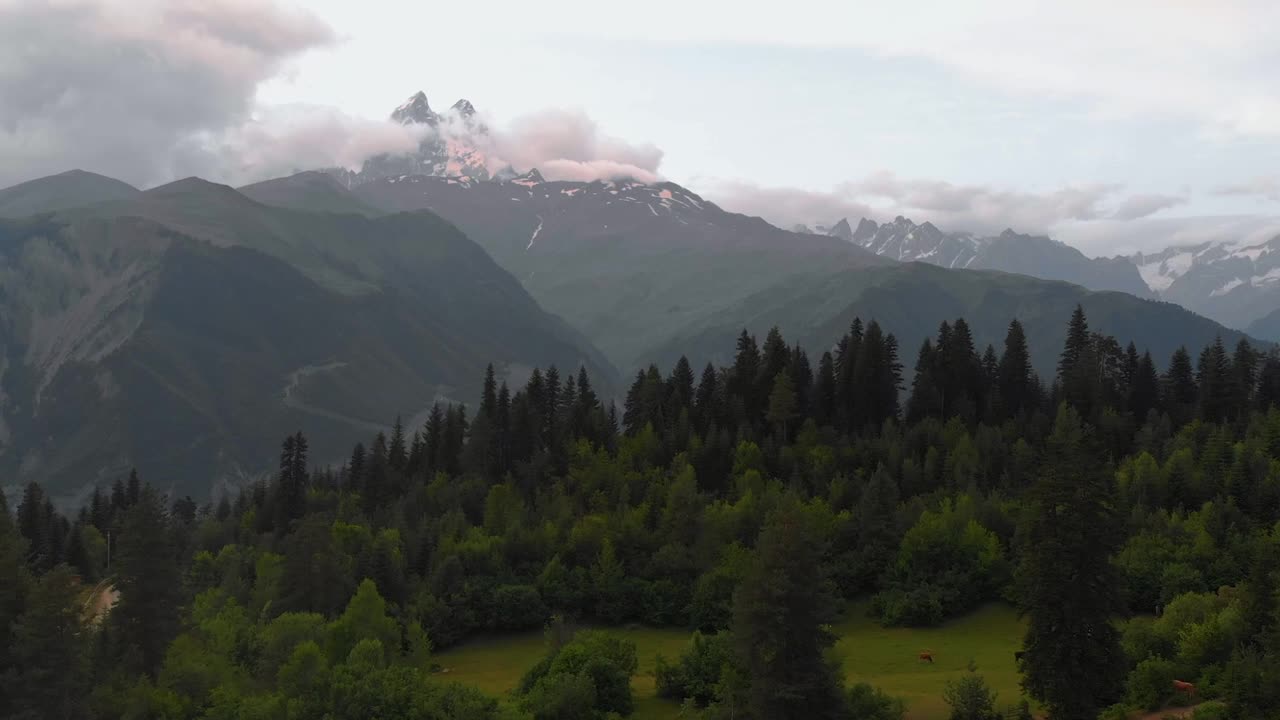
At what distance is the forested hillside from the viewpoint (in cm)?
5647

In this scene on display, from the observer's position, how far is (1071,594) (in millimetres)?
53844

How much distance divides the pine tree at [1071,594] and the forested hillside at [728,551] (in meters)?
0.14

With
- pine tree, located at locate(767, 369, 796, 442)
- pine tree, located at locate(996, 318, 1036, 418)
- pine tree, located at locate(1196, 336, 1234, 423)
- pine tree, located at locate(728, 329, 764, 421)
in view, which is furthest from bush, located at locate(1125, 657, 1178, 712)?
pine tree, located at locate(996, 318, 1036, 418)

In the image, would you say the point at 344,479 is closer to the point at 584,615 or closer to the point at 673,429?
the point at 673,429

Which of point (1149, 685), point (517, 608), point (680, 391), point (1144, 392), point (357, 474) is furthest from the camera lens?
point (357, 474)

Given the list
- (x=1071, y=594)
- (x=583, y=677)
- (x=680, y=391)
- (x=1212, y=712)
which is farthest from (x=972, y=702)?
(x=680, y=391)

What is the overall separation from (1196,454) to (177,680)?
323 feet

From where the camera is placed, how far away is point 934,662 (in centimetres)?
8188

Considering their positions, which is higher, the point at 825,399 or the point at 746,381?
the point at 746,381

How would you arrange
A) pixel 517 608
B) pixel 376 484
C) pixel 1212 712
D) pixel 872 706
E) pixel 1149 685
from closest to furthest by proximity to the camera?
pixel 1212 712 → pixel 872 706 → pixel 1149 685 → pixel 517 608 → pixel 376 484

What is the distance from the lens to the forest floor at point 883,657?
7006 centimetres

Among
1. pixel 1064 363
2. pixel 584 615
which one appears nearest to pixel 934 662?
pixel 584 615

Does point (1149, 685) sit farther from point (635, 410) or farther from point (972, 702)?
point (635, 410)

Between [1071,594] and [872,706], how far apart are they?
1239 cm
